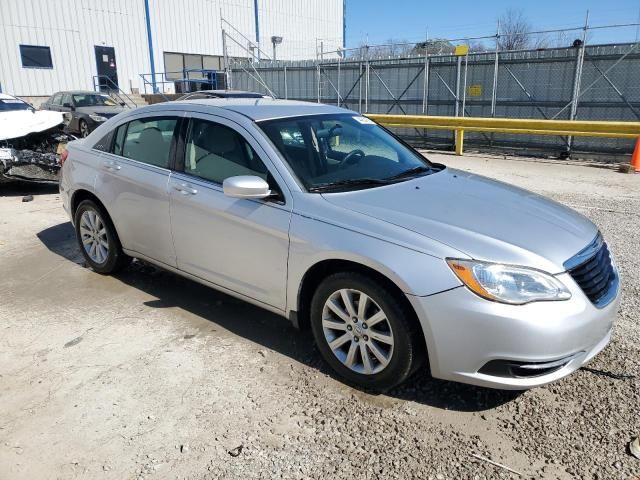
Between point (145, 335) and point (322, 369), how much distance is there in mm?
1398

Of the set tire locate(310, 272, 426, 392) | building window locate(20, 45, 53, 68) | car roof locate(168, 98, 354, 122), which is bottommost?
tire locate(310, 272, 426, 392)

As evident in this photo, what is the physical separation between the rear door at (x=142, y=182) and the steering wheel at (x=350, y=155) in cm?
136

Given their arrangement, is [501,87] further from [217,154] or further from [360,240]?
[360,240]

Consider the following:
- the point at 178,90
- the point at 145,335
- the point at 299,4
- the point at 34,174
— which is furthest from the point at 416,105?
the point at 299,4

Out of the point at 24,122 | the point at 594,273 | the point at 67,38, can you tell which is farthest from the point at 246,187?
the point at 67,38

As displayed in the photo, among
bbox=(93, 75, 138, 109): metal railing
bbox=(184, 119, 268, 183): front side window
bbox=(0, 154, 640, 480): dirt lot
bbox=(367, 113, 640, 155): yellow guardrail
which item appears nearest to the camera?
bbox=(0, 154, 640, 480): dirt lot

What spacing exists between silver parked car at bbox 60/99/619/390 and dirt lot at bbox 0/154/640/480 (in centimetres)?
30

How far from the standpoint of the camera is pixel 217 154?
12.8 feet

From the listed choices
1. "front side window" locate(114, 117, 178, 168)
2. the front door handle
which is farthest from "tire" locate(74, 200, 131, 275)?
the front door handle

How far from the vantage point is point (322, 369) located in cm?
344

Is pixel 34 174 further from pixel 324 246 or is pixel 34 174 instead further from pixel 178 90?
pixel 178 90

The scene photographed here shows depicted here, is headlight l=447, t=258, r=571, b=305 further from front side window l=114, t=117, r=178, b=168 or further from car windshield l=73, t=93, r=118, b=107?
car windshield l=73, t=93, r=118, b=107

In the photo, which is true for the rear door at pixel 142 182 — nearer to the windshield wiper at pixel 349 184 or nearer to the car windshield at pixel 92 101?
the windshield wiper at pixel 349 184

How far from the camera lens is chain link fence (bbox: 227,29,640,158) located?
13.0m
